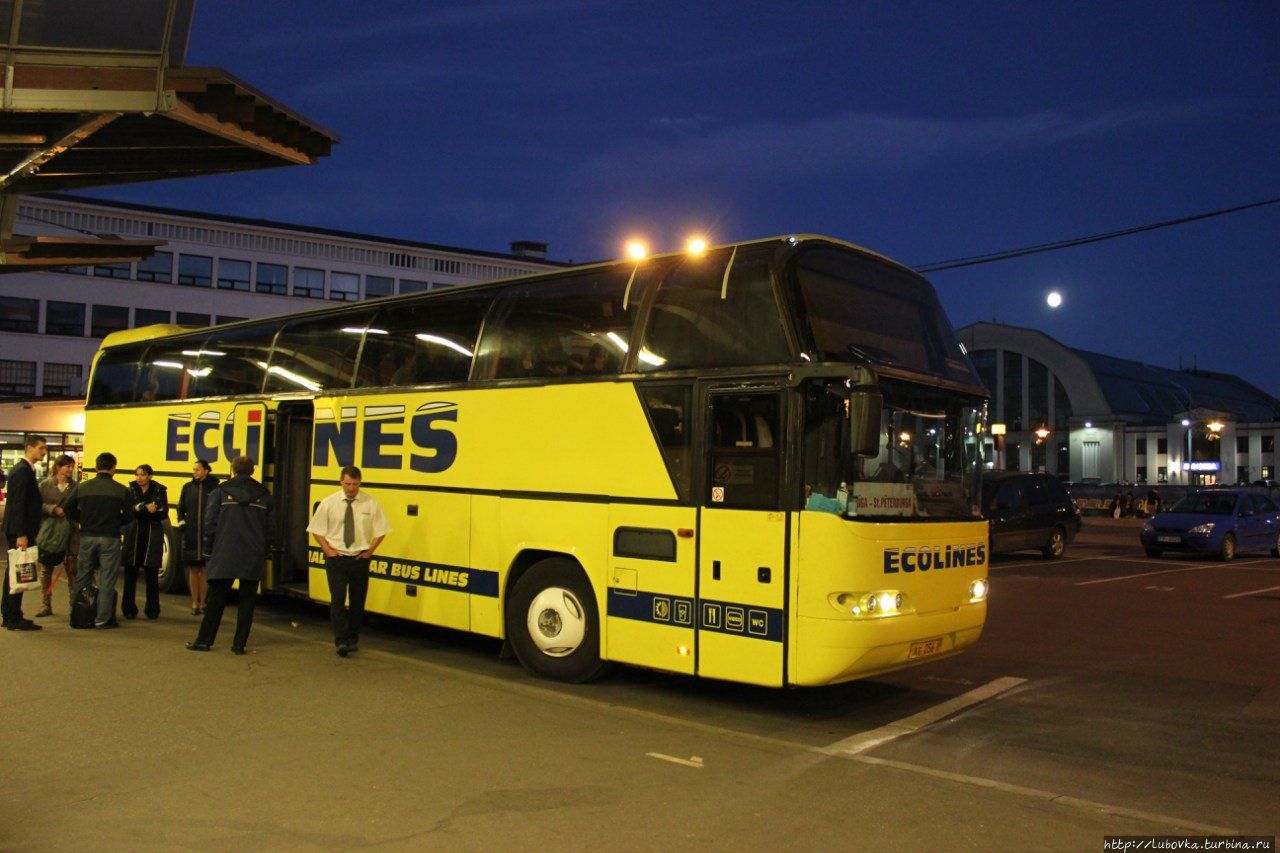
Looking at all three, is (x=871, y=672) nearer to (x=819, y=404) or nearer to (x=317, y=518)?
(x=819, y=404)

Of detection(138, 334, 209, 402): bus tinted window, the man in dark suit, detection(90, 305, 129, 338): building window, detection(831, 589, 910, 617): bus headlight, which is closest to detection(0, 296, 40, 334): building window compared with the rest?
detection(90, 305, 129, 338): building window

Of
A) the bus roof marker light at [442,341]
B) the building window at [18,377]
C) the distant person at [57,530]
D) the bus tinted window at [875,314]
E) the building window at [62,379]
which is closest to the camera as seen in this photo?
the bus tinted window at [875,314]

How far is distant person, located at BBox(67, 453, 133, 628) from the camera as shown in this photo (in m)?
11.1

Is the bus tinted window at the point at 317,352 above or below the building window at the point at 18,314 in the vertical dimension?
below

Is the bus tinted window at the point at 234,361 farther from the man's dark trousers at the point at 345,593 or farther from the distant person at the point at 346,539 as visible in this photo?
the man's dark trousers at the point at 345,593

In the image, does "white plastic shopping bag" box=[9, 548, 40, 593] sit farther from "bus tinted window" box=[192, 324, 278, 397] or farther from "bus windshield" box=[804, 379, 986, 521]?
"bus windshield" box=[804, 379, 986, 521]

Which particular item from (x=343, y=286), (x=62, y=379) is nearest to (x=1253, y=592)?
(x=343, y=286)

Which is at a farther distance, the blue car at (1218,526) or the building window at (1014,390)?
the building window at (1014,390)

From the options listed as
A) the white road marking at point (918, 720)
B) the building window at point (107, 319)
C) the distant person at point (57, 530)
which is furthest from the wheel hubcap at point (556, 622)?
the building window at point (107, 319)

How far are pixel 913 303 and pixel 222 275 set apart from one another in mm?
53160

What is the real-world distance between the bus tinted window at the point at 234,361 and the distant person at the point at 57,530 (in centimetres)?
229

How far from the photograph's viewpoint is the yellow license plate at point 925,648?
26.4ft

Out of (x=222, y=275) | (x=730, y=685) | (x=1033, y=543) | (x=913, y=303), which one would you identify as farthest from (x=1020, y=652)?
(x=222, y=275)

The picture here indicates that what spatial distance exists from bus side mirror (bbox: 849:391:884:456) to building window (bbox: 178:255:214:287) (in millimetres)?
54093
